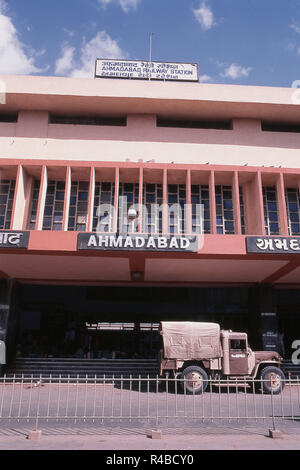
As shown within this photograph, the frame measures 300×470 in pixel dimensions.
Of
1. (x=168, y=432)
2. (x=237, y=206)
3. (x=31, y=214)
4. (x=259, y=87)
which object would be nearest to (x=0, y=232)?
(x=31, y=214)

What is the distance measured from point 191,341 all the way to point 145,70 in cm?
1906

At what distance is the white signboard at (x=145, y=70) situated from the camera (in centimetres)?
2359

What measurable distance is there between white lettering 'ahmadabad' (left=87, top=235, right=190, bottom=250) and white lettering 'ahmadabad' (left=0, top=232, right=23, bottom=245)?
9.46ft

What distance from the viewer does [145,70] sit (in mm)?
23797

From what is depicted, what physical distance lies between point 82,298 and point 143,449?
644 inches

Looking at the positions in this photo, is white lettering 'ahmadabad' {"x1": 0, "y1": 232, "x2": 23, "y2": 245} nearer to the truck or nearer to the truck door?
the truck

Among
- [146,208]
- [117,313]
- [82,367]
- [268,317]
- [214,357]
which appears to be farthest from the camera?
[117,313]

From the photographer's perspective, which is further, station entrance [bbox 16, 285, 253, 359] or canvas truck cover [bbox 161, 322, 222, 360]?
station entrance [bbox 16, 285, 253, 359]

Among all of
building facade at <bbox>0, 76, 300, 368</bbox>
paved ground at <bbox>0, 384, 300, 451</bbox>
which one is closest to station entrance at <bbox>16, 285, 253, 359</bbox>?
building facade at <bbox>0, 76, 300, 368</bbox>

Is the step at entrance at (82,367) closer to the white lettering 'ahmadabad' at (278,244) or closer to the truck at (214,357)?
the truck at (214,357)

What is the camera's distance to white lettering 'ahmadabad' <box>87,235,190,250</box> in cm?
1381

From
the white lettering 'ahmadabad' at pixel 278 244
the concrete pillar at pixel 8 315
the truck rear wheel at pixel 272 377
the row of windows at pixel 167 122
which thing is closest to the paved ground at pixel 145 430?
the truck rear wheel at pixel 272 377

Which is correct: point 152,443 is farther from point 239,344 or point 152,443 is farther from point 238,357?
point 239,344

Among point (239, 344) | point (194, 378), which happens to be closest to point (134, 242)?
point (194, 378)
